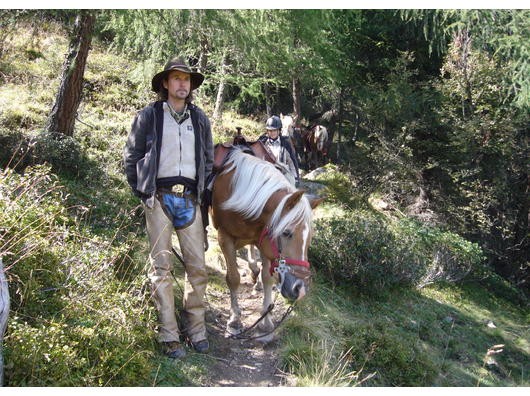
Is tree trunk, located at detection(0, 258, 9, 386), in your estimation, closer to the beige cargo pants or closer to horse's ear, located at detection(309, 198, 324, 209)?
the beige cargo pants

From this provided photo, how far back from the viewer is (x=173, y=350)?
161 inches

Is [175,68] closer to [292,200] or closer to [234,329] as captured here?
[292,200]

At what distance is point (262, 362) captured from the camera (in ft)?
15.0

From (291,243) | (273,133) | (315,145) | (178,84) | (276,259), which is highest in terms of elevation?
(178,84)

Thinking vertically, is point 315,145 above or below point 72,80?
below

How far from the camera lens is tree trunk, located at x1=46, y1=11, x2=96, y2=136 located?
20.6 ft

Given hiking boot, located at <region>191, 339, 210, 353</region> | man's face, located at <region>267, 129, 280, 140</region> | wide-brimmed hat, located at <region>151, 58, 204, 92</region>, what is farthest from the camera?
man's face, located at <region>267, 129, 280, 140</region>

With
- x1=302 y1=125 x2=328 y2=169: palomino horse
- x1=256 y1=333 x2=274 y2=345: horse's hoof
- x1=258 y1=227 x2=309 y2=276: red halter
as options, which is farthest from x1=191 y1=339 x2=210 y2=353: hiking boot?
x1=302 y1=125 x2=328 y2=169: palomino horse

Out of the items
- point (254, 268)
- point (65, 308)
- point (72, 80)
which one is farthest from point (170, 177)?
point (72, 80)

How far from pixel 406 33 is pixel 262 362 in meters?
12.8

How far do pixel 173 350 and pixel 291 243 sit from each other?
141 centimetres

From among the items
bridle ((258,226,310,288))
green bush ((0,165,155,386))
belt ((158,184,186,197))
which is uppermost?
belt ((158,184,186,197))
